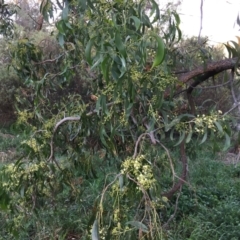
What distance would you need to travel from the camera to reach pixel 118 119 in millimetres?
2062

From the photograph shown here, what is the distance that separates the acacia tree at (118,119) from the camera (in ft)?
5.26

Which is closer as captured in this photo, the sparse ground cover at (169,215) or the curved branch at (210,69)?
the curved branch at (210,69)

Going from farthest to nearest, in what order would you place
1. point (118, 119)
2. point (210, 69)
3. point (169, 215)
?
point (169, 215) < point (210, 69) < point (118, 119)

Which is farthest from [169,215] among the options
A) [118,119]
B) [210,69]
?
[118,119]

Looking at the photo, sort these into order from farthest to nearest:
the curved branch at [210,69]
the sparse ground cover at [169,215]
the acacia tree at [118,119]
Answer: the sparse ground cover at [169,215]
the curved branch at [210,69]
the acacia tree at [118,119]

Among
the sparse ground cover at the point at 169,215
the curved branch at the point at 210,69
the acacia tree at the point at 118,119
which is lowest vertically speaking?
the sparse ground cover at the point at 169,215

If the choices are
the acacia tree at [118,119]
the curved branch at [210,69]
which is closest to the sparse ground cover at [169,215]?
the acacia tree at [118,119]

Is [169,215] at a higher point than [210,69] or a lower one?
lower

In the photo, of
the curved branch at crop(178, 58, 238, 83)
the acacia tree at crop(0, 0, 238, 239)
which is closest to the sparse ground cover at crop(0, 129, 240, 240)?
the acacia tree at crop(0, 0, 238, 239)

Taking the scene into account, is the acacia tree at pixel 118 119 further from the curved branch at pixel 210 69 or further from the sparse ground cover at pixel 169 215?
the sparse ground cover at pixel 169 215

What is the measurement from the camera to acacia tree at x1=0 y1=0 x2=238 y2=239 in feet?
5.26

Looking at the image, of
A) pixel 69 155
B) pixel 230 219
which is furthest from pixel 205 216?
pixel 69 155

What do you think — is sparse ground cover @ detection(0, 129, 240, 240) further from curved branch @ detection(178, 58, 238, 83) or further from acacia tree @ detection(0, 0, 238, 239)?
curved branch @ detection(178, 58, 238, 83)

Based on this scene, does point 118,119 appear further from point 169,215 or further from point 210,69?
point 169,215
